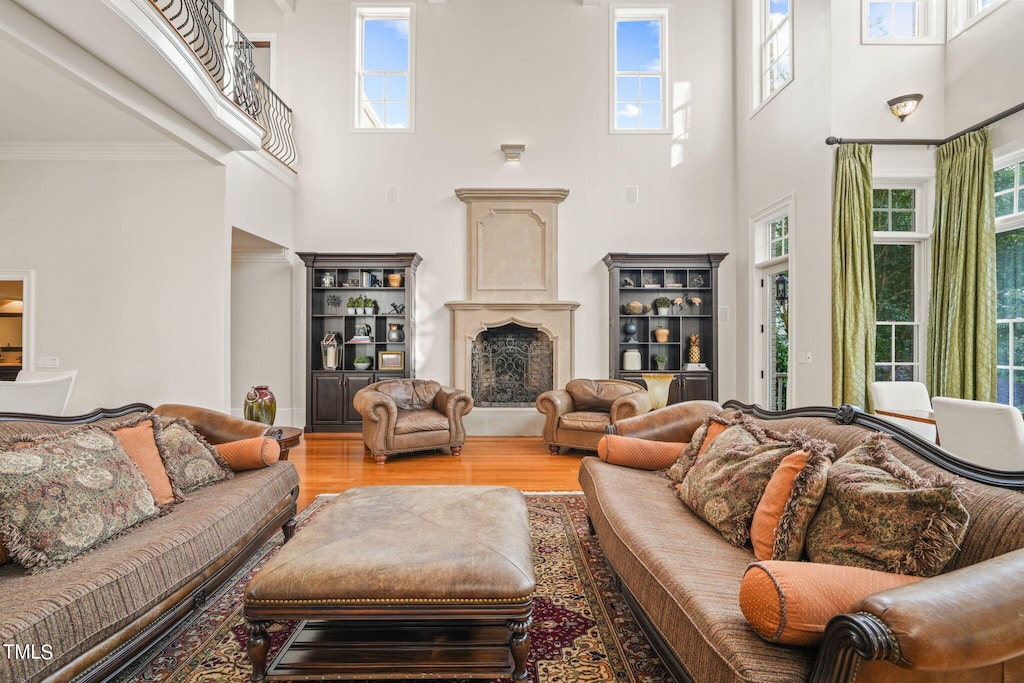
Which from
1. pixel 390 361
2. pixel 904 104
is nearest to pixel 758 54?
pixel 904 104

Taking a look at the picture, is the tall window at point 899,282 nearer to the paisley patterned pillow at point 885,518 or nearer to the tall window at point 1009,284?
the tall window at point 1009,284

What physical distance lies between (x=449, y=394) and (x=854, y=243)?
403 centimetres

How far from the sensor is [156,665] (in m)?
1.82

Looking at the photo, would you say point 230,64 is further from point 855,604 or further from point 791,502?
point 855,604

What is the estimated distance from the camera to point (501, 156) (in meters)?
6.52

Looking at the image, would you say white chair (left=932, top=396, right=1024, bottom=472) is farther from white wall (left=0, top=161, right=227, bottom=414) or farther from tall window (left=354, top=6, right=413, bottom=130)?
tall window (left=354, top=6, right=413, bottom=130)

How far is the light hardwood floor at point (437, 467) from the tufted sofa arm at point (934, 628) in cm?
298

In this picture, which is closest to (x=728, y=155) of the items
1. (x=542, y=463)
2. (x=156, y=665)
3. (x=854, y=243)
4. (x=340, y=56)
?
(x=854, y=243)

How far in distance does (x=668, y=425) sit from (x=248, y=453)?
2.45 m

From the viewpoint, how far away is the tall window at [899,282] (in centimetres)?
454

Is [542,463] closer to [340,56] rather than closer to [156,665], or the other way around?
[156,665]

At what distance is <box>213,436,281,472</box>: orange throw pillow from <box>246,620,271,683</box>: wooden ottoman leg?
4.22ft

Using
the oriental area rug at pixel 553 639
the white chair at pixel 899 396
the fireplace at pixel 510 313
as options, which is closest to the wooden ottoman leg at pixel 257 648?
the oriental area rug at pixel 553 639

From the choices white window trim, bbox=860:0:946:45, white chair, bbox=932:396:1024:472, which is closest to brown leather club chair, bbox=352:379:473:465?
white chair, bbox=932:396:1024:472
